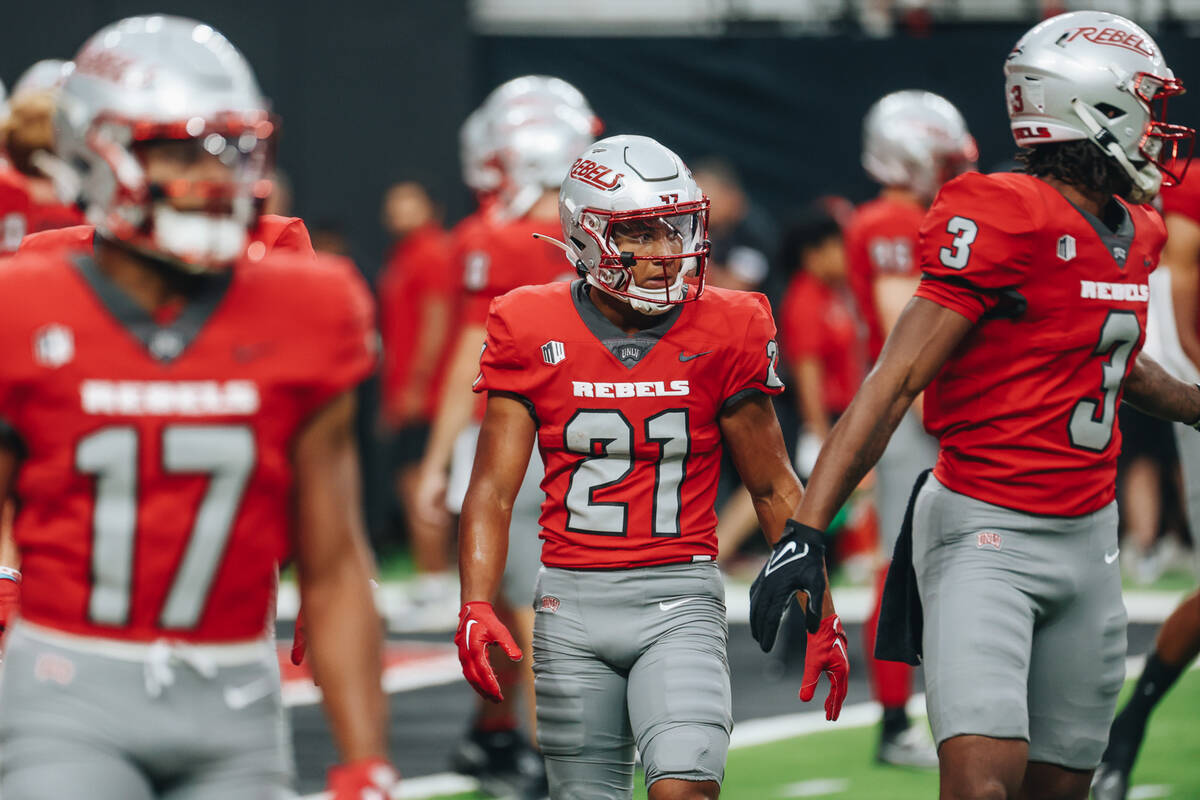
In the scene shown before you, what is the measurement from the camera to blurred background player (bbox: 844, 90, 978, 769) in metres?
6.00

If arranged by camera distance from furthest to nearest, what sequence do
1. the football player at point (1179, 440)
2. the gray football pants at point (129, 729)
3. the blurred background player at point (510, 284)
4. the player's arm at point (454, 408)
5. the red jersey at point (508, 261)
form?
the player's arm at point (454, 408) < the red jersey at point (508, 261) < the blurred background player at point (510, 284) < the football player at point (1179, 440) < the gray football pants at point (129, 729)

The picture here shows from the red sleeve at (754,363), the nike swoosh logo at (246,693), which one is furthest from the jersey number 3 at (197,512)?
the red sleeve at (754,363)

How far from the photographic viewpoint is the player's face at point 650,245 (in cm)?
377

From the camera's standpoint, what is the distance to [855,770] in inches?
237

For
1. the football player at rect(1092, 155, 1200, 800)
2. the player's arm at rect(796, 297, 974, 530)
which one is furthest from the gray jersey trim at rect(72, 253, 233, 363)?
the football player at rect(1092, 155, 1200, 800)

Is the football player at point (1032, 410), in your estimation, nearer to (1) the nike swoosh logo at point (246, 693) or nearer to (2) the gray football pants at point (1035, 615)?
(2) the gray football pants at point (1035, 615)

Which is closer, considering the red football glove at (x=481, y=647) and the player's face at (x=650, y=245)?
the red football glove at (x=481, y=647)

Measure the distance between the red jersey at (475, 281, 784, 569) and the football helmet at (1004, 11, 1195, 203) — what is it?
756 millimetres

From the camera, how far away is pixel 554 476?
3.79m

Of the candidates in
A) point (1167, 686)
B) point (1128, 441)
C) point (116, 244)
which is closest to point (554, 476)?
point (116, 244)

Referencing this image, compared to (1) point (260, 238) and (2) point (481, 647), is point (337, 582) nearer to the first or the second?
(2) point (481, 647)

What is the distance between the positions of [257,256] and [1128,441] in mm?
8693

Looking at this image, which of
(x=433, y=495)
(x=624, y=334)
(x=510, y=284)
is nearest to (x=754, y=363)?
(x=624, y=334)

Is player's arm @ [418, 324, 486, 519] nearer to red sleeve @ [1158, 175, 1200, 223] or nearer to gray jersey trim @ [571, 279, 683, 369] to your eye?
gray jersey trim @ [571, 279, 683, 369]
